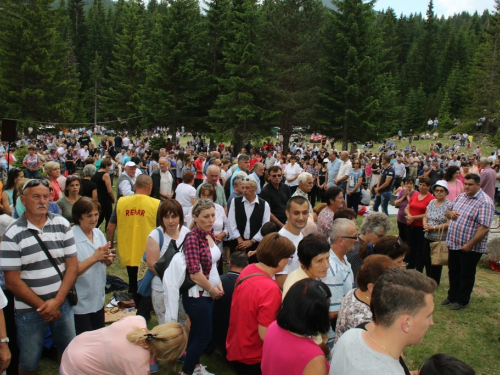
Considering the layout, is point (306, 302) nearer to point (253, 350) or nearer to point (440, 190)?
point (253, 350)

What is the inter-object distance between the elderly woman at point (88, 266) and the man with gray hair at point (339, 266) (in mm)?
1912

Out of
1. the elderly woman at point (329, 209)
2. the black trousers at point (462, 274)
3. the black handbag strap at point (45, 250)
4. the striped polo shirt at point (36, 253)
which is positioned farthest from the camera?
the black trousers at point (462, 274)

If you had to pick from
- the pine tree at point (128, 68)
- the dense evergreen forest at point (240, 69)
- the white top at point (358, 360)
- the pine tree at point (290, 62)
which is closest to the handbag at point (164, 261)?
the white top at point (358, 360)

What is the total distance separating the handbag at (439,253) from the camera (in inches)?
222

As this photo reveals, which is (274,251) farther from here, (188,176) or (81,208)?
(188,176)

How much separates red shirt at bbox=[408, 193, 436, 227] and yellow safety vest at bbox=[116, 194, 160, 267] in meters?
4.14

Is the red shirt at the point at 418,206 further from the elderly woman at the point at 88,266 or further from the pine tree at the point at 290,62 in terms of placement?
the pine tree at the point at 290,62

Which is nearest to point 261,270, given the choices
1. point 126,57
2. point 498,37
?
point 126,57

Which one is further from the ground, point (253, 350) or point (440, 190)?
point (440, 190)

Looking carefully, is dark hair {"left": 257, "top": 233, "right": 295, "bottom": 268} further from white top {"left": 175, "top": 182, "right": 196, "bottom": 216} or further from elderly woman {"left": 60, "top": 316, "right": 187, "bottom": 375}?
→ white top {"left": 175, "top": 182, "right": 196, "bottom": 216}

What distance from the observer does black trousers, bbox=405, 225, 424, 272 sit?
6.47m

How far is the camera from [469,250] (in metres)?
5.16

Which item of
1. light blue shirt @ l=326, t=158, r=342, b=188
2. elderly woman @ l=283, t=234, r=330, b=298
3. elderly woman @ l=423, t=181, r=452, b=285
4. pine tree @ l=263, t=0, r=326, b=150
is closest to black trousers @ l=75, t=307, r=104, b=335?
elderly woman @ l=283, t=234, r=330, b=298

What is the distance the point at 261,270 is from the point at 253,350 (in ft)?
1.97
